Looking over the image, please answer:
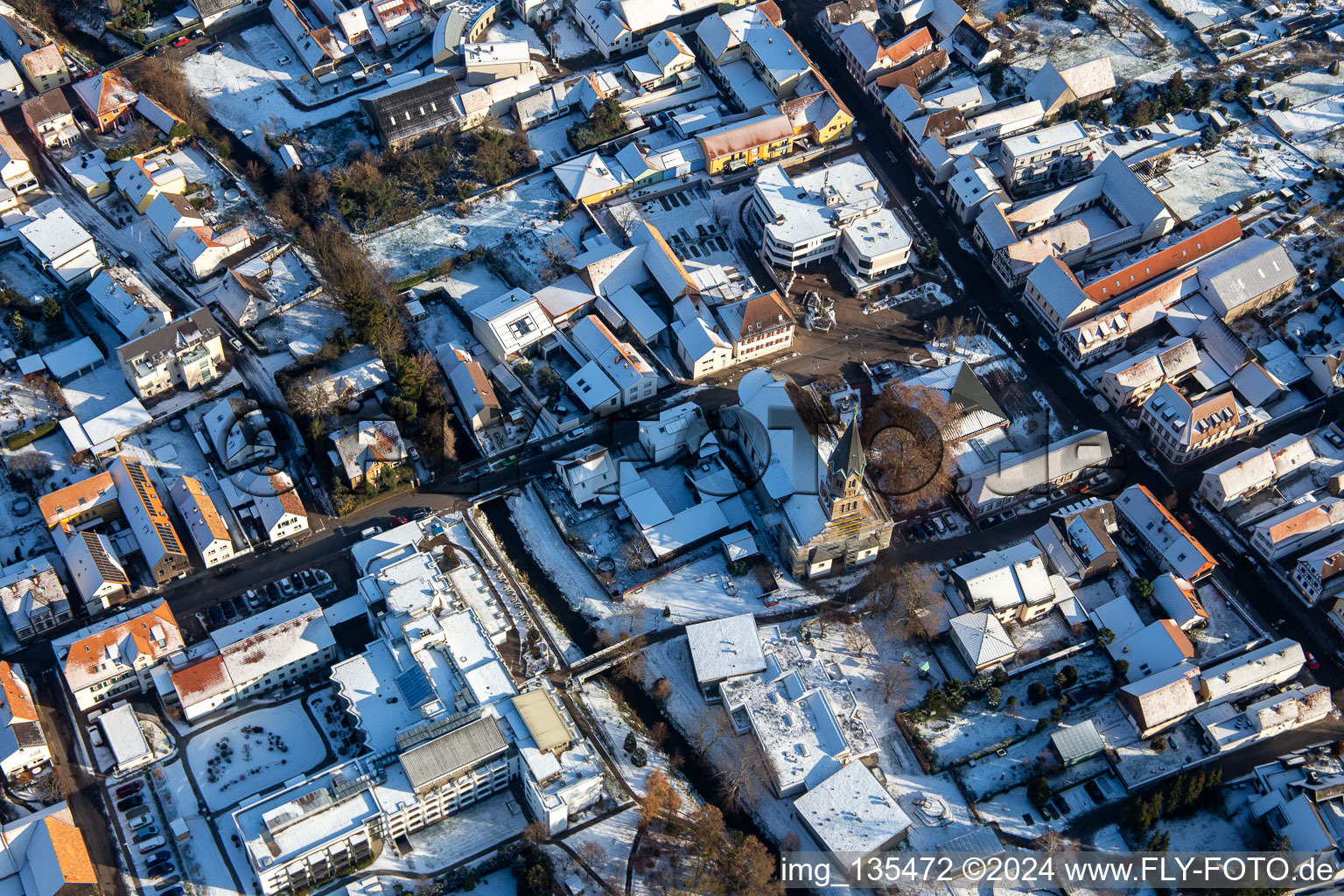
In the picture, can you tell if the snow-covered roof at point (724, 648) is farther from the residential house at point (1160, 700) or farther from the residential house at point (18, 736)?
the residential house at point (18, 736)

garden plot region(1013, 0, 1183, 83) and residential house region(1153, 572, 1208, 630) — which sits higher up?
garden plot region(1013, 0, 1183, 83)

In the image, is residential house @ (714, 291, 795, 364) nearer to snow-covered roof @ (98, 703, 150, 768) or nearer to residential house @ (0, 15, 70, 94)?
snow-covered roof @ (98, 703, 150, 768)

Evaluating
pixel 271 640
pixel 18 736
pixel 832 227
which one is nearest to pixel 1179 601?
pixel 832 227

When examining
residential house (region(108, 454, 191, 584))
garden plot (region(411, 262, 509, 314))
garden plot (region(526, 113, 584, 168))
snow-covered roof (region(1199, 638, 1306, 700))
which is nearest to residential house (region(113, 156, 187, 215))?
garden plot (region(411, 262, 509, 314))

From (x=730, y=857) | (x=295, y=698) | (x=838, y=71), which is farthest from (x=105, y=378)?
(x=838, y=71)

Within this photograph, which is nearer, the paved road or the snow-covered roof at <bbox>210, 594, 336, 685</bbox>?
the snow-covered roof at <bbox>210, 594, 336, 685</bbox>

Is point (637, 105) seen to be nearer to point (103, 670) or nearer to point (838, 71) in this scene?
point (838, 71)

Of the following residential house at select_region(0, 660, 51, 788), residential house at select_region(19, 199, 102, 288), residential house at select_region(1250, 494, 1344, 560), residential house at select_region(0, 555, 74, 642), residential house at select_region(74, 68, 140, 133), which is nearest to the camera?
residential house at select_region(0, 660, 51, 788)
